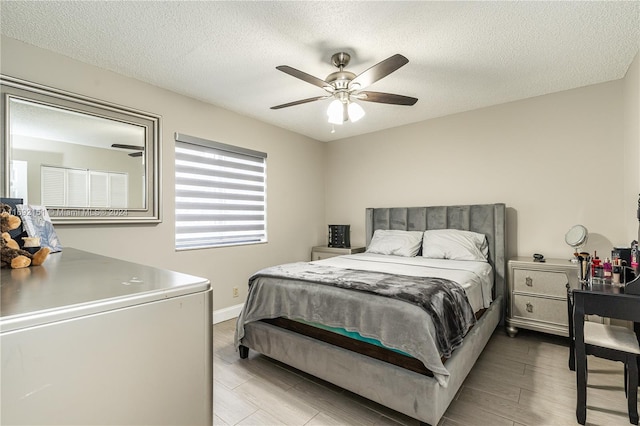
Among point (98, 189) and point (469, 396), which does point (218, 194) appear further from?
point (469, 396)

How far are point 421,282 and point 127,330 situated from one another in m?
1.83

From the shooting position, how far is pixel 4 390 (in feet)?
1.41

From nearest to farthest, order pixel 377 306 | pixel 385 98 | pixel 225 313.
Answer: pixel 377 306
pixel 385 98
pixel 225 313

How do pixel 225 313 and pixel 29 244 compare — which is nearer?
pixel 29 244

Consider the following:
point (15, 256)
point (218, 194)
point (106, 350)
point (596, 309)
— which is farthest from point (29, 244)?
point (596, 309)

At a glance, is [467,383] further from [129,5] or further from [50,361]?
[129,5]

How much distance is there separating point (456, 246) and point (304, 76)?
2382 mm

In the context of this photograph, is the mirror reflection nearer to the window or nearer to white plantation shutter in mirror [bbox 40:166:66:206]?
white plantation shutter in mirror [bbox 40:166:66:206]

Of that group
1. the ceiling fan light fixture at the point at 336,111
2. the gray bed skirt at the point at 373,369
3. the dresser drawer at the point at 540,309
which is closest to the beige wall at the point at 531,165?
the dresser drawer at the point at 540,309

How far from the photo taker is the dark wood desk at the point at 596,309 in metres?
1.62

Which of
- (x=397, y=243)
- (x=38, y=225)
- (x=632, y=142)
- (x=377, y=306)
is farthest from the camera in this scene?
(x=397, y=243)

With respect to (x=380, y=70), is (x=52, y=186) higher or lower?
lower

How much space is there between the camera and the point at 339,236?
4.42 meters

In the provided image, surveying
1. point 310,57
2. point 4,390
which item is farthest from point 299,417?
point 310,57
